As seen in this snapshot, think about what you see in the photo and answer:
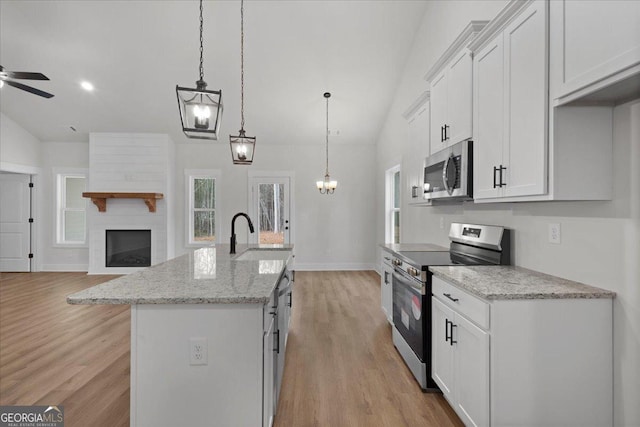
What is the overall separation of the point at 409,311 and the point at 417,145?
1.78 metres

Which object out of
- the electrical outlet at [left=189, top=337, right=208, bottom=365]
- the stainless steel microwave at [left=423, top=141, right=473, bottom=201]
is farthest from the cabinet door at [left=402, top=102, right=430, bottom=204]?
the electrical outlet at [left=189, top=337, right=208, bottom=365]

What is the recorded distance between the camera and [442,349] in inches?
81.7

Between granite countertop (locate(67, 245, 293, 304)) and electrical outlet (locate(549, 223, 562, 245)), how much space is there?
1612 millimetres

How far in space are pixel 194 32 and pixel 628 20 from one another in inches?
179

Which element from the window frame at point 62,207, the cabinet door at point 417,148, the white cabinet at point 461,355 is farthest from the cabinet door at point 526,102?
the window frame at point 62,207

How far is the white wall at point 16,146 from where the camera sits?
581 centimetres

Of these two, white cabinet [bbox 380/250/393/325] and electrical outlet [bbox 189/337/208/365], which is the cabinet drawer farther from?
electrical outlet [bbox 189/337/208/365]

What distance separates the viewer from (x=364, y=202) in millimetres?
6934

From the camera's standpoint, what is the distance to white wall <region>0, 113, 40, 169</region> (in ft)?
19.1

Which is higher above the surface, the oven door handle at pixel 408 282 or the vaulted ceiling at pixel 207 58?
the vaulted ceiling at pixel 207 58

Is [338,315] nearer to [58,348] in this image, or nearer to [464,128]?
[464,128]

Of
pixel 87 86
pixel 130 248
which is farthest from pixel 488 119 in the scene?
pixel 130 248

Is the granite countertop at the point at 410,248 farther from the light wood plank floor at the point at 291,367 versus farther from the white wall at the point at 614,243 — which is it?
the light wood plank floor at the point at 291,367

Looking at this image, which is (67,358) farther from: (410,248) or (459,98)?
(459,98)
